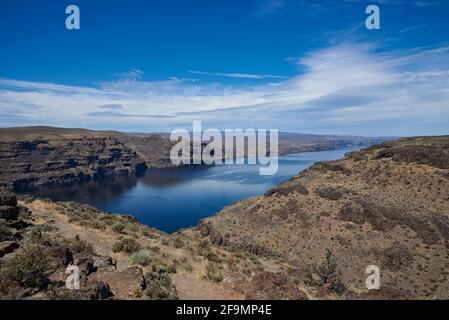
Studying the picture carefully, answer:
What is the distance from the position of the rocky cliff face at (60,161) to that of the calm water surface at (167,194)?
17.8 metres

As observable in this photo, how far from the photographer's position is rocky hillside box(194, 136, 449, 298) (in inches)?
1188

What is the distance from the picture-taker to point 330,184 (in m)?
47.8

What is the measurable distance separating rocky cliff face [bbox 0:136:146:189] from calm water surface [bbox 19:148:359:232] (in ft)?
58.3

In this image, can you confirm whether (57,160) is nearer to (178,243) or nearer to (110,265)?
(178,243)

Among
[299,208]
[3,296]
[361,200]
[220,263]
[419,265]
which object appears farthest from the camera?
[299,208]

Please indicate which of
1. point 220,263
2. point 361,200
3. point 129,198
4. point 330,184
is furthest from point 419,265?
point 129,198

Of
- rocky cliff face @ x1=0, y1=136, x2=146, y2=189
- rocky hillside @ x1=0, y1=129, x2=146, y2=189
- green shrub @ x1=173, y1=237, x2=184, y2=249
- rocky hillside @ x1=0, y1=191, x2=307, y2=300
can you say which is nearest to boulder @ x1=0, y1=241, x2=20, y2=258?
rocky hillside @ x1=0, y1=191, x2=307, y2=300

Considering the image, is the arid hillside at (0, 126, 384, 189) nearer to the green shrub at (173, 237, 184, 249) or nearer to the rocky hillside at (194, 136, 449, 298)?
the rocky hillside at (194, 136, 449, 298)

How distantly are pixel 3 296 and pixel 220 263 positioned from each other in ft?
32.6

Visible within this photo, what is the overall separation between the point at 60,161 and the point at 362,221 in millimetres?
159623

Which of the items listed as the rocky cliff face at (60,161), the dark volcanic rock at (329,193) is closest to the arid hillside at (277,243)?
the dark volcanic rock at (329,193)

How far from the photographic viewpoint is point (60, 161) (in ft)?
543

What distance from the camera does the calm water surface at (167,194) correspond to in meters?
83.5
